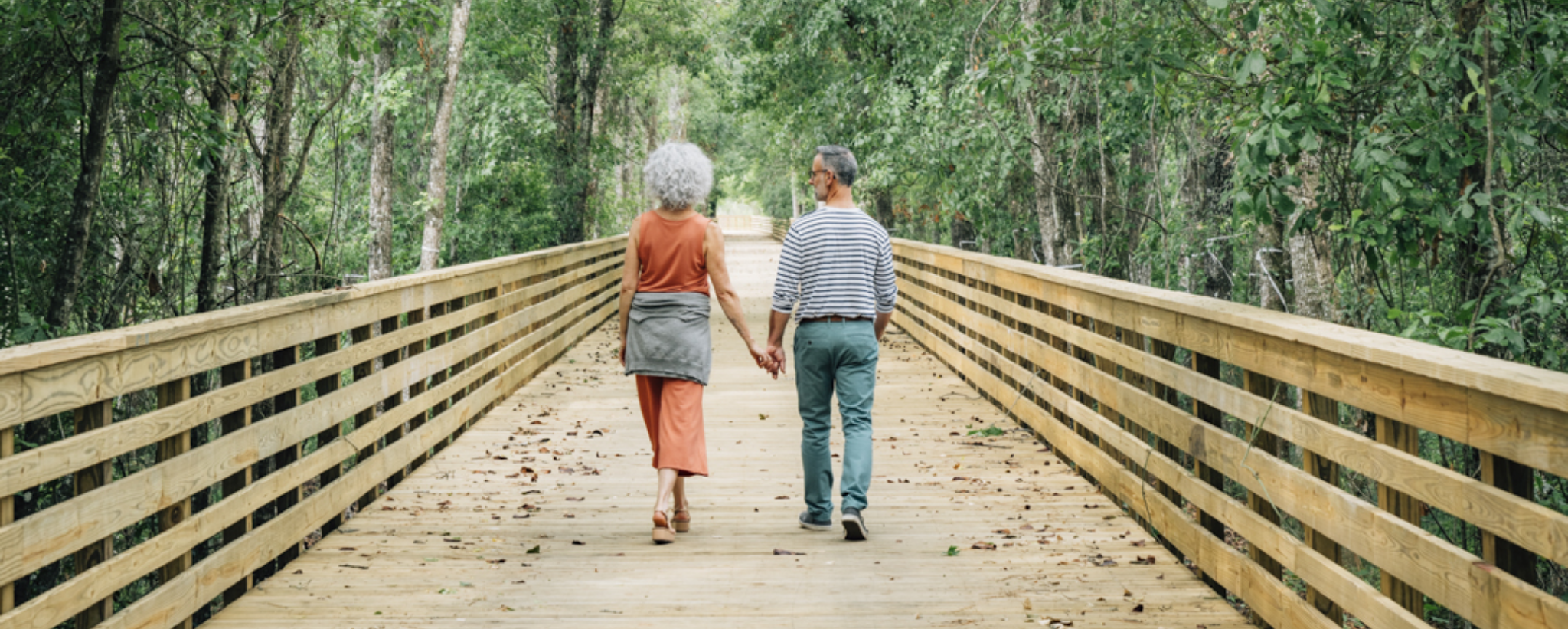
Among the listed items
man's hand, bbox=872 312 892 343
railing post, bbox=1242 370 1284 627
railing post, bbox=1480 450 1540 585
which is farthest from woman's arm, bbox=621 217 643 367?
railing post, bbox=1480 450 1540 585

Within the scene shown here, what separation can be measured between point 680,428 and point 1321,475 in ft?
9.29

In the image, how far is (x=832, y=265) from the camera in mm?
5812

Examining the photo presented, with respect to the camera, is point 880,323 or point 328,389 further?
point 880,323

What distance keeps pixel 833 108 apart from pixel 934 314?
8724mm

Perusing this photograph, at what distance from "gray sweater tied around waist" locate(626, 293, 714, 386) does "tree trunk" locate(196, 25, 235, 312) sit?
2.92m

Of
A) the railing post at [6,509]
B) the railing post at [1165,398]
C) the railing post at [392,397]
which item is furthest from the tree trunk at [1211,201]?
the railing post at [6,509]

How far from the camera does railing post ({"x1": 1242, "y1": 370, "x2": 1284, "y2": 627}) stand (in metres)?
4.34

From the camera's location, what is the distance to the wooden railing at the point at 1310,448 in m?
2.86

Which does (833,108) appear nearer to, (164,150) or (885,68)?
(885,68)

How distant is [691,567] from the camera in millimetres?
5309

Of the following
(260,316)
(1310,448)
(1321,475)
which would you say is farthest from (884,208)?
(1310,448)

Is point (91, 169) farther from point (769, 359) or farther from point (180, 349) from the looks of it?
point (769, 359)

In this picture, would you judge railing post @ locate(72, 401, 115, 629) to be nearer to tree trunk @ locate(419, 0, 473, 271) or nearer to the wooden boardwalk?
the wooden boardwalk

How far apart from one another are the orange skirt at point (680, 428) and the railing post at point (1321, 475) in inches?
106
